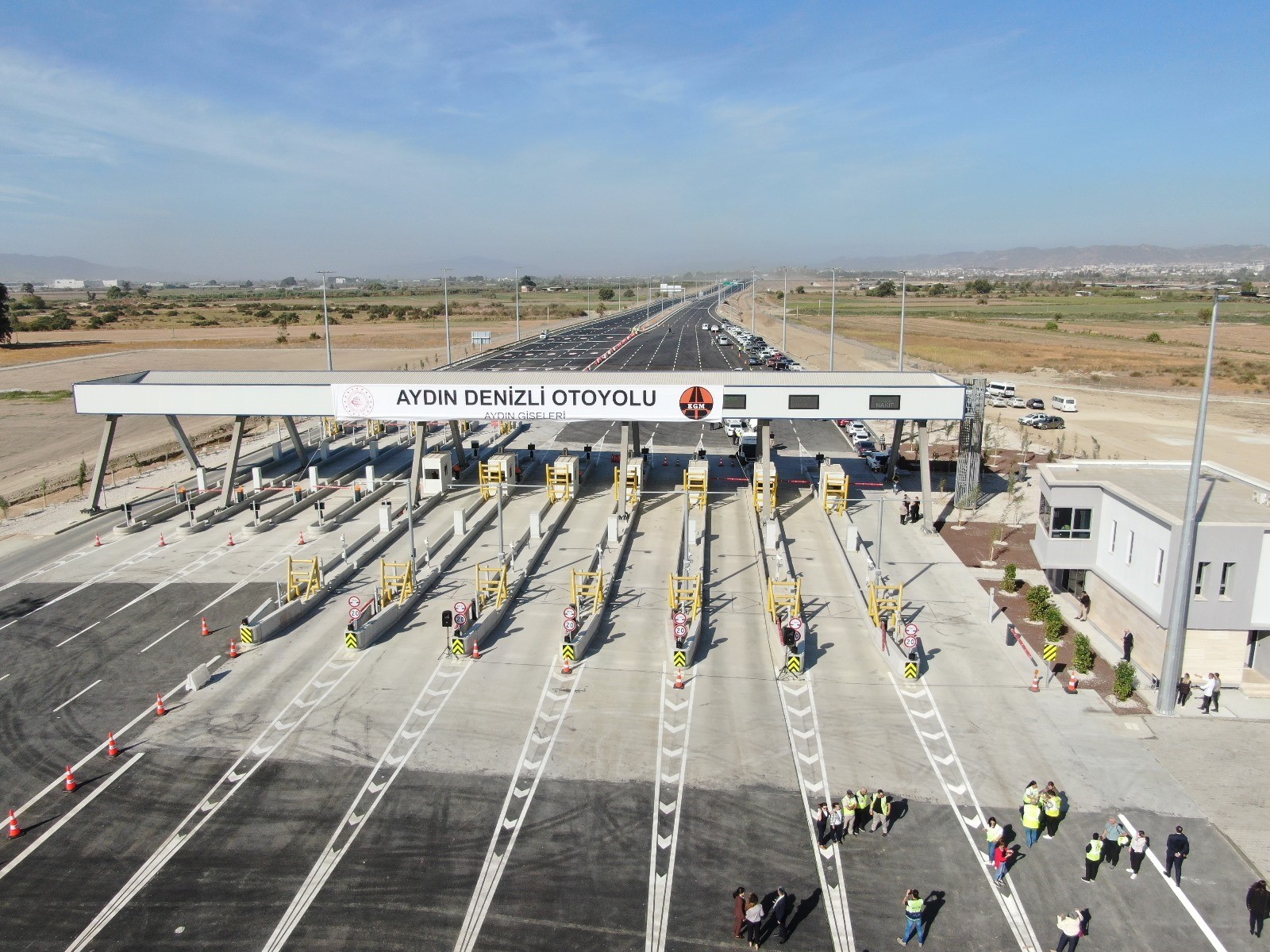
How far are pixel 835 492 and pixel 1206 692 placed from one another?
58.7ft

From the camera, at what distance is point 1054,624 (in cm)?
2411

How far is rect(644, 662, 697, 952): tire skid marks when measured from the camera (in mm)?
14117

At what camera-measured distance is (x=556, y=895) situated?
→ 47.9ft

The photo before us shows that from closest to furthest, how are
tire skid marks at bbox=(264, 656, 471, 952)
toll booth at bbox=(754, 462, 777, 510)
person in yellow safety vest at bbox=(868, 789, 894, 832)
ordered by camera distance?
tire skid marks at bbox=(264, 656, 471, 952)
person in yellow safety vest at bbox=(868, 789, 894, 832)
toll booth at bbox=(754, 462, 777, 510)

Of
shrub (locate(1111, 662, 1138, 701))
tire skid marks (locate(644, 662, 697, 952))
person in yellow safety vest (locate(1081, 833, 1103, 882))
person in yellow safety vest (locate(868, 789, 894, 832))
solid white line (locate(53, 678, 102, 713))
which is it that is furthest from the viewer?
shrub (locate(1111, 662, 1138, 701))

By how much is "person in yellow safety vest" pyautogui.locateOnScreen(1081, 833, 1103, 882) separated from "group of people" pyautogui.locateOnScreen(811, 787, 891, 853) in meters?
3.42

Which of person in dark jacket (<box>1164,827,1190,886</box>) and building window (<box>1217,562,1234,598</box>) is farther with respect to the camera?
building window (<box>1217,562,1234,598</box>)

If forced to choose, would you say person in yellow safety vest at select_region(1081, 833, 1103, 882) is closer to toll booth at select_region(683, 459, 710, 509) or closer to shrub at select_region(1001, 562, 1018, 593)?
shrub at select_region(1001, 562, 1018, 593)

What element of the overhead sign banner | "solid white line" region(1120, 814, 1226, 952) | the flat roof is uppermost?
the overhead sign banner

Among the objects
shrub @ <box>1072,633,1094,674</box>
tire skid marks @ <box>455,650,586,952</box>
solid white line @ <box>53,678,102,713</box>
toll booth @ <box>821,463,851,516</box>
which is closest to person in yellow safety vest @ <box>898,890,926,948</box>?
tire skid marks @ <box>455,650,586,952</box>

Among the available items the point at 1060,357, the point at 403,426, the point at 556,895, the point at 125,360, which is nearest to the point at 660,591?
the point at 556,895

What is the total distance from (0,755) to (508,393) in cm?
2052

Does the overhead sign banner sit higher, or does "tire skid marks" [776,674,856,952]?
the overhead sign banner

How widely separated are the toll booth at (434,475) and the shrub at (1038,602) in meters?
25.0
